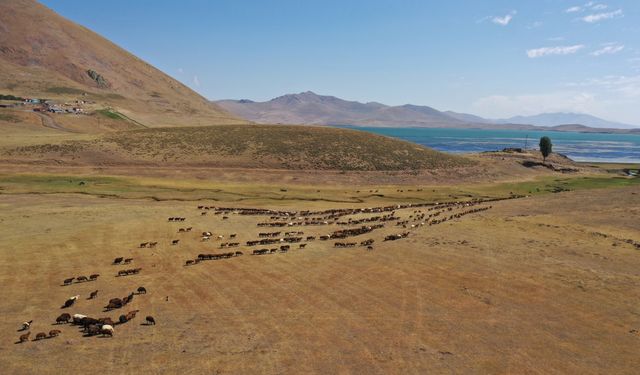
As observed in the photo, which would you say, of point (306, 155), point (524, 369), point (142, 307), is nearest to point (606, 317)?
point (524, 369)

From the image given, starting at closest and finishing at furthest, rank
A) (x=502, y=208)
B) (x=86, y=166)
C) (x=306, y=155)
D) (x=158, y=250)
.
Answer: (x=158, y=250), (x=502, y=208), (x=86, y=166), (x=306, y=155)

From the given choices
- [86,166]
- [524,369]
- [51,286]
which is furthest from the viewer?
[86,166]

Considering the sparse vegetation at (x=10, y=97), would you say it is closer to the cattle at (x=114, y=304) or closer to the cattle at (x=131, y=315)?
the cattle at (x=114, y=304)

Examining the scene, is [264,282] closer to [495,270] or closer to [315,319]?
[315,319]

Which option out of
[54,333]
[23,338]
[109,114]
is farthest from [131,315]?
[109,114]

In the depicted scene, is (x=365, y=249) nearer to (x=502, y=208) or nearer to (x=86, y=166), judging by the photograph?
(x=502, y=208)

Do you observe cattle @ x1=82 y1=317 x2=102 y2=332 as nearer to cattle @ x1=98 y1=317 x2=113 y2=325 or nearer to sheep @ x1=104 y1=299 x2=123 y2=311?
cattle @ x1=98 y1=317 x2=113 y2=325

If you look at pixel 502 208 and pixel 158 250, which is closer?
pixel 158 250

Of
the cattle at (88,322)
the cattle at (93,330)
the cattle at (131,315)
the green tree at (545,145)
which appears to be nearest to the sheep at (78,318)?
the cattle at (88,322)
